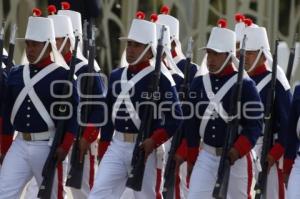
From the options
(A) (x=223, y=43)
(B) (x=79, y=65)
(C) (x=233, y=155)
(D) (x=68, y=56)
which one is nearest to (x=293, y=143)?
(C) (x=233, y=155)

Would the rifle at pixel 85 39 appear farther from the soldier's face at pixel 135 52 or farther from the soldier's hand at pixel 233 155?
the soldier's hand at pixel 233 155

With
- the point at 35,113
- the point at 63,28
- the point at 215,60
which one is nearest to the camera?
the point at 215,60

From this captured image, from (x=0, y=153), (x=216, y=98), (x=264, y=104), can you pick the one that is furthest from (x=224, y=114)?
(x=0, y=153)

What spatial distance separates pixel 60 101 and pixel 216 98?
128cm

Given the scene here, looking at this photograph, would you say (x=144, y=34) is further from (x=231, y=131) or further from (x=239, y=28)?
(x=239, y=28)

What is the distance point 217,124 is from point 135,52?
1.02m

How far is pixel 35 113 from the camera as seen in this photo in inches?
488

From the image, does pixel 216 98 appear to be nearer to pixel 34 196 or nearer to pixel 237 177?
pixel 237 177

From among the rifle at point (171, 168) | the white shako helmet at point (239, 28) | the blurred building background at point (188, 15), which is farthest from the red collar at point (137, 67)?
the blurred building background at point (188, 15)

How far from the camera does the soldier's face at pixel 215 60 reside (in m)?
12.3

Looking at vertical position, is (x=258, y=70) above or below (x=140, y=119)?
above

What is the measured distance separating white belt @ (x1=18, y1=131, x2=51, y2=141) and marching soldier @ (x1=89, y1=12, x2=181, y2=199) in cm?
50

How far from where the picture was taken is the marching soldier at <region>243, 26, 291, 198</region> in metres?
12.8

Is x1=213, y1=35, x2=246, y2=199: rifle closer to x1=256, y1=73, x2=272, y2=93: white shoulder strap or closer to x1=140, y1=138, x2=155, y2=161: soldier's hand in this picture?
x1=140, y1=138, x2=155, y2=161: soldier's hand
